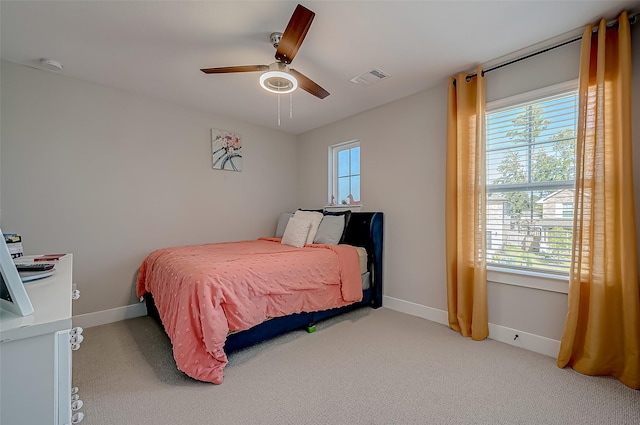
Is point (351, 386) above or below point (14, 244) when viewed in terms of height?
below

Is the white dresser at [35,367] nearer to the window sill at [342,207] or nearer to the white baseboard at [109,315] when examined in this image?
the white baseboard at [109,315]

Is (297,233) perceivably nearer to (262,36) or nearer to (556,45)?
(262,36)

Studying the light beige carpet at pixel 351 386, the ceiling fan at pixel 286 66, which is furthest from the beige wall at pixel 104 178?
the ceiling fan at pixel 286 66

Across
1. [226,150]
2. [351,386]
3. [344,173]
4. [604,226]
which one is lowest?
[351,386]

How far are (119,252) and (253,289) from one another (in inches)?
72.5

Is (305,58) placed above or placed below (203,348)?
above

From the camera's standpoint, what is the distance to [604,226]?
1806 mm

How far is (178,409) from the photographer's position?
5.08ft

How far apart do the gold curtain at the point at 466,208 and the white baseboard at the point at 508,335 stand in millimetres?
109

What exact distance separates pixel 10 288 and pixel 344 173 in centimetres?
349

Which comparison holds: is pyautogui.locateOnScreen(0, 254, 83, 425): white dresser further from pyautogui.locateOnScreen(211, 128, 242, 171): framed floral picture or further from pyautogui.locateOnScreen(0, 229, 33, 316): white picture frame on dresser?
pyautogui.locateOnScreen(211, 128, 242, 171): framed floral picture

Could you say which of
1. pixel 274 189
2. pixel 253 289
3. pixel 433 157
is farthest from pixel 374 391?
pixel 274 189

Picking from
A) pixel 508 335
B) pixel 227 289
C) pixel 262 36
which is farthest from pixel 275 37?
pixel 508 335

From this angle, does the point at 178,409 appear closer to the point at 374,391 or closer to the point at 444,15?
the point at 374,391
